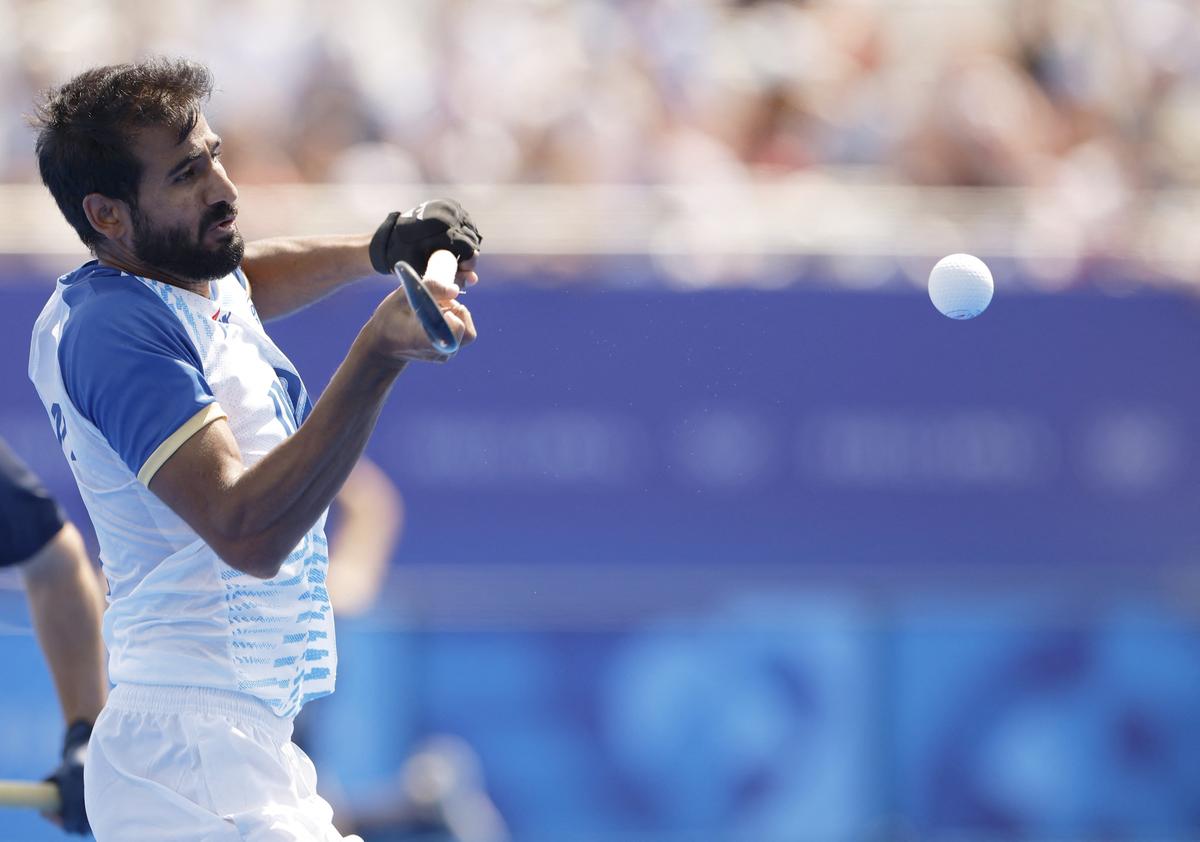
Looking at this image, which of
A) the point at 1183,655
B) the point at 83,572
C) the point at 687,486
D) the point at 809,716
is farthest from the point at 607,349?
the point at 83,572

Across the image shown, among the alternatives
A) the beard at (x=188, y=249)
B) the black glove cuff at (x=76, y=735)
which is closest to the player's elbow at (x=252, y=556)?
the beard at (x=188, y=249)

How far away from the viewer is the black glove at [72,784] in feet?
13.8

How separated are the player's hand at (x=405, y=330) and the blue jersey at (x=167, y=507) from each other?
0.36 meters

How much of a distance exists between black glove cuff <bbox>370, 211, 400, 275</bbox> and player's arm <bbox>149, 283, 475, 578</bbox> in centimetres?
86

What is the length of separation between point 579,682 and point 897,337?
6.97 feet

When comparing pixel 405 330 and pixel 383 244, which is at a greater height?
pixel 383 244

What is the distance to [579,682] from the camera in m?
8.38

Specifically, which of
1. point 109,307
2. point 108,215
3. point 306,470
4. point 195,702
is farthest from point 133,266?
point 195,702

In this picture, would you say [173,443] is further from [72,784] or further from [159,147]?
[72,784]

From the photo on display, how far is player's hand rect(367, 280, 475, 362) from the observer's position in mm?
2980

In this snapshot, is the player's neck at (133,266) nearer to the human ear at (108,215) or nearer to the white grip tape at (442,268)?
the human ear at (108,215)

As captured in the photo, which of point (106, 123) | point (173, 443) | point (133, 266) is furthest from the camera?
point (133, 266)

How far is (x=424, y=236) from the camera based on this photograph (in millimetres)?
3795

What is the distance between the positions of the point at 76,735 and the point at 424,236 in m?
1.50
